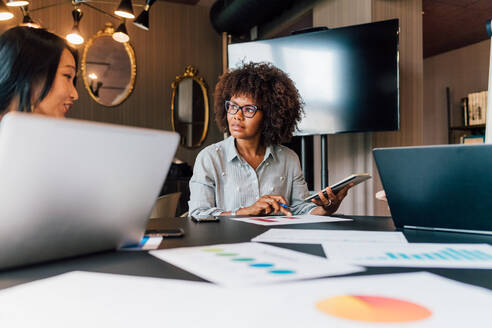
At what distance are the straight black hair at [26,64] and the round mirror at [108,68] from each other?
3.13m

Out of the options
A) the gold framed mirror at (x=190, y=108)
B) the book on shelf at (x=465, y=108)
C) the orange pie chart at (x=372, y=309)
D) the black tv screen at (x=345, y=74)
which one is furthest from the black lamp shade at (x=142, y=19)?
the book on shelf at (x=465, y=108)

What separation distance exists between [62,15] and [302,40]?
3185 millimetres

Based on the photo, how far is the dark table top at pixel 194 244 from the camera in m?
0.56

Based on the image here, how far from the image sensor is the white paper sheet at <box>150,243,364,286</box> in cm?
→ 53

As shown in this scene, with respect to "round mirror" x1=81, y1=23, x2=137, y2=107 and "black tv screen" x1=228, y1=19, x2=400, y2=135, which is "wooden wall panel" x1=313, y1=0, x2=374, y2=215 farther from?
"round mirror" x1=81, y1=23, x2=137, y2=107

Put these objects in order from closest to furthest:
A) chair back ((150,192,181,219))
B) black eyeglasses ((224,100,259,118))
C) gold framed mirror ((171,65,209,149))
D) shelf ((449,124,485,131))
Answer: black eyeglasses ((224,100,259,118)) → chair back ((150,192,181,219)) → gold framed mirror ((171,65,209,149)) → shelf ((449,124,485,131))

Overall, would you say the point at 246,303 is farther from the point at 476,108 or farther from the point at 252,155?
the point at 476,108

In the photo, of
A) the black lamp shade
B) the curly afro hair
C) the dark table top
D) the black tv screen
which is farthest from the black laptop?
the black lamp shade

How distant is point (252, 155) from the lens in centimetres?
200

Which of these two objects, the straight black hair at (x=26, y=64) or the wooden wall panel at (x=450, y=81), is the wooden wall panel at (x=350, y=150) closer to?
the straight black hair at (x=26, y=64)

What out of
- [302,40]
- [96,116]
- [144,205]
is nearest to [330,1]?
[302,40]

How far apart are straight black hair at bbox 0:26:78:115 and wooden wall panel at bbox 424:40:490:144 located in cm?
593

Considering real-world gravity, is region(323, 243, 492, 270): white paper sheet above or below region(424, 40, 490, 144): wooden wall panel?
below

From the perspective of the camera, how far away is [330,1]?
137 inches
